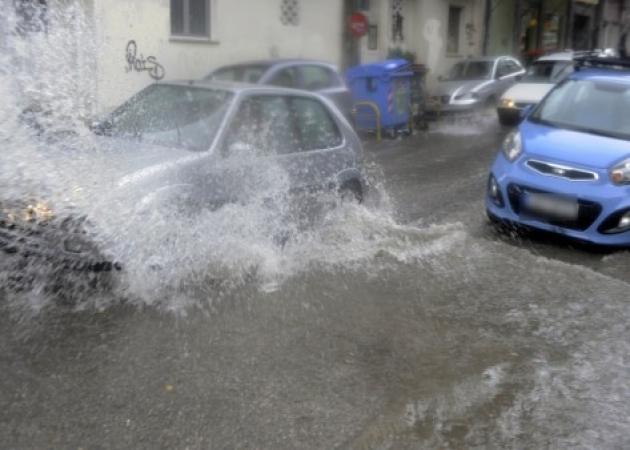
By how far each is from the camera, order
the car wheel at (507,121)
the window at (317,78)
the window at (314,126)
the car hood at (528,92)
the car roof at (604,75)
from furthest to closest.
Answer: the car wheel at (507,121) → the car hood at (528,92) → the window at (317,78) → the car roof at (604,75) → the window at (314,126)

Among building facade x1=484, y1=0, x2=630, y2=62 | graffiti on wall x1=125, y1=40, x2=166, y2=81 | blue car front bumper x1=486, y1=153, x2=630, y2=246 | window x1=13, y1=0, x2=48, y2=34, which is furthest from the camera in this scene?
building facade x1=484, y1=0, x2=630, y2=62

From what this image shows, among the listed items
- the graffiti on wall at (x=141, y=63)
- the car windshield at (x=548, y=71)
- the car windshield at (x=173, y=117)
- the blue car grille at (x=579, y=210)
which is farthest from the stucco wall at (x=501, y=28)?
the car windshield at (x=173, y=117)

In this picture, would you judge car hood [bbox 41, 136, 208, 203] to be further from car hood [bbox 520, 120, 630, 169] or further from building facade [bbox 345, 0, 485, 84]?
building facade [bbox 345, 0, 485, 84]

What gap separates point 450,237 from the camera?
6.73 meters

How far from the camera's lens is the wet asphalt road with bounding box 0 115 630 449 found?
3428 mm

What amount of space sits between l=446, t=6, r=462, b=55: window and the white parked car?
7.49 meters

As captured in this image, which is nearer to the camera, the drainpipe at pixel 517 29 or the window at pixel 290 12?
the window at pixel 290 12

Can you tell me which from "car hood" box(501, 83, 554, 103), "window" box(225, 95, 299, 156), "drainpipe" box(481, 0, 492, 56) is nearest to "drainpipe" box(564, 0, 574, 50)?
"drainpipe" box(481, 0, 492, 56)

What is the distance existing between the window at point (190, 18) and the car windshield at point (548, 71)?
709 cm

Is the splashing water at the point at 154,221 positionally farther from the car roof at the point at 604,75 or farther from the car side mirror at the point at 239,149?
the car roof at the point at 604,75

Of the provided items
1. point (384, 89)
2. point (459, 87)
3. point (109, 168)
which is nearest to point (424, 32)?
point (459, 87)

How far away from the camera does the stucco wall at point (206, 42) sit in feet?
38.3

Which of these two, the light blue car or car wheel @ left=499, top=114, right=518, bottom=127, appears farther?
car wheel @ left=499, top=114, right=518, bottom=127

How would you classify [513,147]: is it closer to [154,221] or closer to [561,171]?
[561,171]
